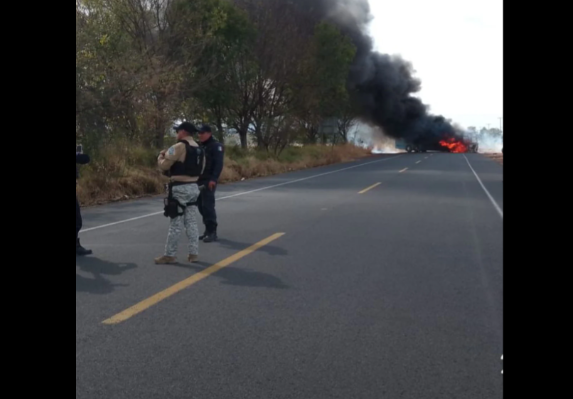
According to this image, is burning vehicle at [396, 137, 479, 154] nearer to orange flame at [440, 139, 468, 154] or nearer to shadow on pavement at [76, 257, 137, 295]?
orange flame at [440, 139, 468, 154]

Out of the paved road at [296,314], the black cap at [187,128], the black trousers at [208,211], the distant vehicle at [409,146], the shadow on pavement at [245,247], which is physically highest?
the distant vehicle at [409,146]

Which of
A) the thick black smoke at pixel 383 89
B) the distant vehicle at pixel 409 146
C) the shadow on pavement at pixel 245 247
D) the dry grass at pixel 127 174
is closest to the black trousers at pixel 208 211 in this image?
the shadow on pavement at pixel 245 247

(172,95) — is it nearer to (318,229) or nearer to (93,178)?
(93,178)

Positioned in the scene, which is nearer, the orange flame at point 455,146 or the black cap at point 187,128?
the black cap at point 187,128

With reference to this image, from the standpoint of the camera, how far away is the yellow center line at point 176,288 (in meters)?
6.14

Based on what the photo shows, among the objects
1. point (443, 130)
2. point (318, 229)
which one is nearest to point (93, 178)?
point (318, 229)

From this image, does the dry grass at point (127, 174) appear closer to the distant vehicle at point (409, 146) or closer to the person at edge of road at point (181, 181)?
the person at edge of road at point (181, 181)

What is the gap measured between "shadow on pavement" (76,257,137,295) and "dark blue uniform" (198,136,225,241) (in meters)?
2.14

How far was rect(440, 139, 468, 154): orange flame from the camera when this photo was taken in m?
77.9

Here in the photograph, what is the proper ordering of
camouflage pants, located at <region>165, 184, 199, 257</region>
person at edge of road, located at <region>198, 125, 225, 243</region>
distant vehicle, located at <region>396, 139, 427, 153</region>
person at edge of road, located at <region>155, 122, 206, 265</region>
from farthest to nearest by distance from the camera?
1. distant vehicle, located at <region>396, 139, 427, 153</region>
2. person at edge of road, located at <region>198, 125, 225, 243</region>
3. camouflage pants, located at <region>165, 184, 199, 257</region>
4. person at edge of road, located at <region>155, 122, 206, 265</region>

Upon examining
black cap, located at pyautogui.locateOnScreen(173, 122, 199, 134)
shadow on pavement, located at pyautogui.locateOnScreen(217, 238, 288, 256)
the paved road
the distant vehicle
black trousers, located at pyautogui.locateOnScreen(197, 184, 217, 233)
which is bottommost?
the paved road

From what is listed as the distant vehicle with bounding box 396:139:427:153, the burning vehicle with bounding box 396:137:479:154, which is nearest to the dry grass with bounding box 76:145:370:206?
the distant vehicle with bounding box 396:139:427:153

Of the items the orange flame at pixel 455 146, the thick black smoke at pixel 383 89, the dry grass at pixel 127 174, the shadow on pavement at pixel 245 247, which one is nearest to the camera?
the shadow on pavement at pixel 245 247

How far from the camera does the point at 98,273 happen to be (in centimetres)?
811
